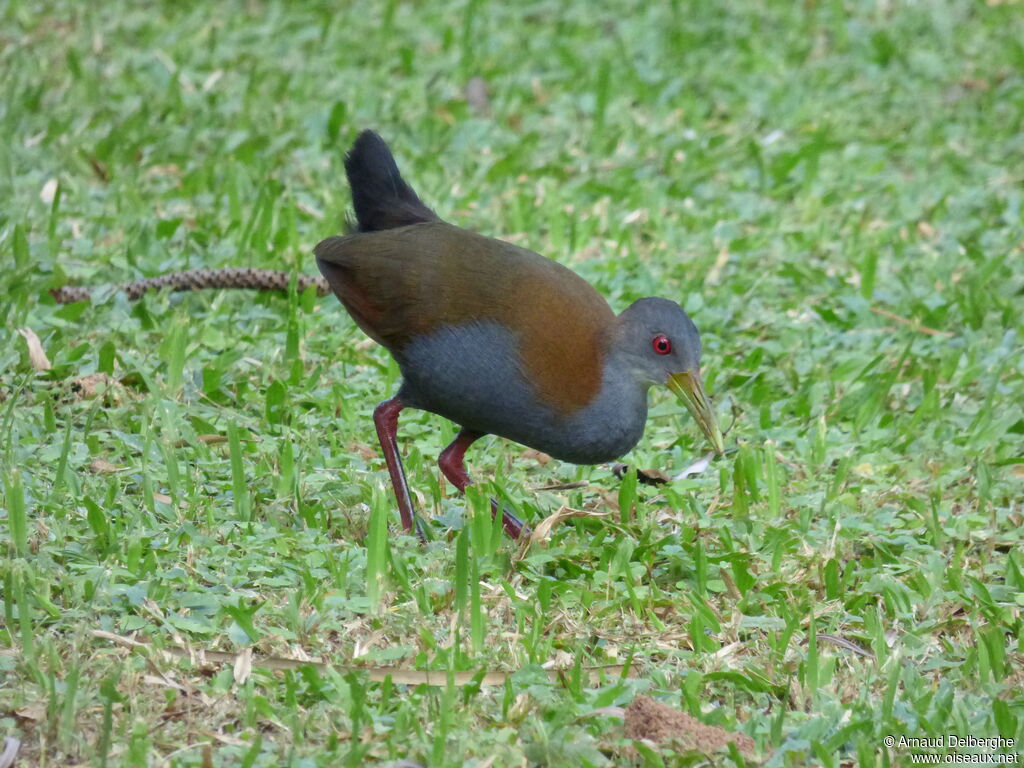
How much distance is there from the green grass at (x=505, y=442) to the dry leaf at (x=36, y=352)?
33 mm

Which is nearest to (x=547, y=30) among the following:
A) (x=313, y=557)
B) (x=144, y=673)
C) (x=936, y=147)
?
(x=936, y=147)

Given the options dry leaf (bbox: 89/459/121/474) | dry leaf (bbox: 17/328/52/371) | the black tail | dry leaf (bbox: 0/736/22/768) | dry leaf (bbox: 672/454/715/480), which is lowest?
dry leaf (bbox: 0/736/22/768)

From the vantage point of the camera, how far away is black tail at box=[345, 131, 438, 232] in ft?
16.1

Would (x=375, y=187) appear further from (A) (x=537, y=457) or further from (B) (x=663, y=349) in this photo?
(B) (x=663, y=349)

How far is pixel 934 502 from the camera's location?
4676 mm

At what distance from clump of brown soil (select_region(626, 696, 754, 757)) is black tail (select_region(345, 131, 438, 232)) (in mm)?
2048

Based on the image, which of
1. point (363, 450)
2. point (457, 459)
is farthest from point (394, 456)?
point (363, 450)

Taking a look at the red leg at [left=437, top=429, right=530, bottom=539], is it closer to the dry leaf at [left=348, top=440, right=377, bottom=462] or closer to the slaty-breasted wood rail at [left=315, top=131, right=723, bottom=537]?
the slaty-breasted wood rail at [left=315, top=131, right=723, bottom=537]

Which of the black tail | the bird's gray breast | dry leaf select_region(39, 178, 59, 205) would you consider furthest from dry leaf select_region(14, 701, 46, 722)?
dry leaf select_region(39, 178, 59, 205)

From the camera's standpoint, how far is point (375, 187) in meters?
4.95

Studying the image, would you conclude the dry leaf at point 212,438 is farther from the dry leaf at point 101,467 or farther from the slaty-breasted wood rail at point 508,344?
the slaty-breasted wood rail at point 508,344

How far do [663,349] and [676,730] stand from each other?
134 cm

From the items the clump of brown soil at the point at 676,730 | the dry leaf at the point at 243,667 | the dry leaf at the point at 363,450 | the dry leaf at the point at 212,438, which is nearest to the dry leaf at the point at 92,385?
the dry leaf at the point at 212,438

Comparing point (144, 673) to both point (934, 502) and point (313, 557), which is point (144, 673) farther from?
point (934, 502)
